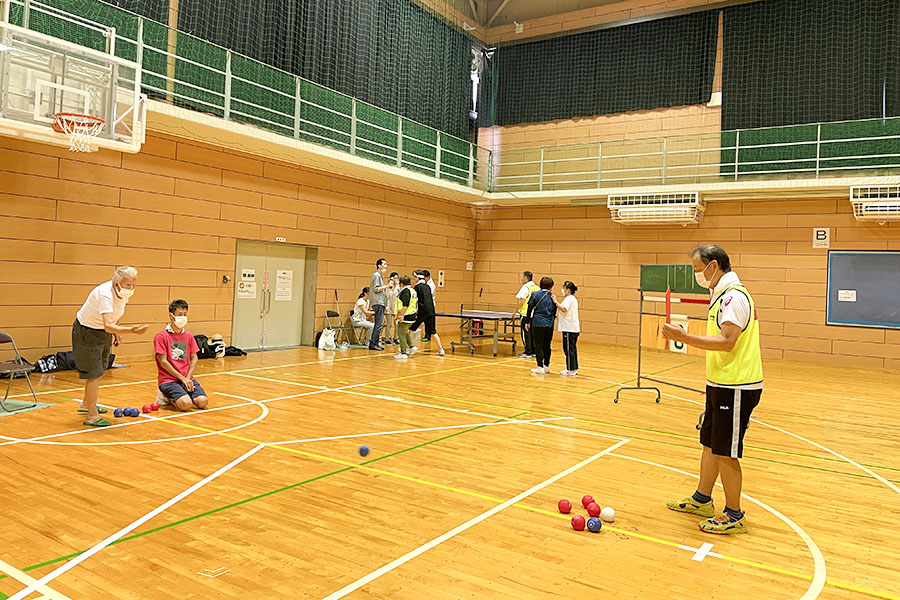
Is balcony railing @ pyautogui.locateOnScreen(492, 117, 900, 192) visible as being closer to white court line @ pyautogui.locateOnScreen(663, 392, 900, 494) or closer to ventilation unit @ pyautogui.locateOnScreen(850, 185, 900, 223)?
ventilation unit @ pyautogui.locateOnScreen(850, 185, 900, 223)

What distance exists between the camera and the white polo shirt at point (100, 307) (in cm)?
510

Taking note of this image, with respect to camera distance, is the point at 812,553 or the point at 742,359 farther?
the point at 742,359

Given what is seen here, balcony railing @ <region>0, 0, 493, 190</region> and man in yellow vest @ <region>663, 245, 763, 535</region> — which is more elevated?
balcony railing @ <region>0, 0, 493, 190</region>

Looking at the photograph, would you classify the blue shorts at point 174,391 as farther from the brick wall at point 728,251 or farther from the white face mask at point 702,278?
the brick wall at point 728,251

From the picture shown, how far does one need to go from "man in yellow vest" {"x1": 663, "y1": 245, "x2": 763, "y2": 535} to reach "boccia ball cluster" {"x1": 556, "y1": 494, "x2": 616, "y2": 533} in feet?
1.71

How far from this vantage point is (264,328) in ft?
38.0

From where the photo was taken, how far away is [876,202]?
38.1 ft

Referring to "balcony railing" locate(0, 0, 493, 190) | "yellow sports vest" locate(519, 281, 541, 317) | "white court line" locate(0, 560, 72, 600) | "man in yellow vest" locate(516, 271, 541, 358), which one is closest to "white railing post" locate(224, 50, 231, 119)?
"balcony railing" locate(0, 0, 493, 190)

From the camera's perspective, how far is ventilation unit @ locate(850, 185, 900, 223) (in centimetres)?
1154

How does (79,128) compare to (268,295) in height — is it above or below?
above

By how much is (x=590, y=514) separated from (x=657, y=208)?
11.3m

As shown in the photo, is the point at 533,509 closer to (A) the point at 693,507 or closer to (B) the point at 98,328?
(A) the point at 693,507

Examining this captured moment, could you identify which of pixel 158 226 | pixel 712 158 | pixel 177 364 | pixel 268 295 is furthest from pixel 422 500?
pixel 712 158

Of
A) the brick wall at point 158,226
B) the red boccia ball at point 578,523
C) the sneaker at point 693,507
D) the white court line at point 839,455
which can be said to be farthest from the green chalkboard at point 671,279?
the brick wall at point 158,226
